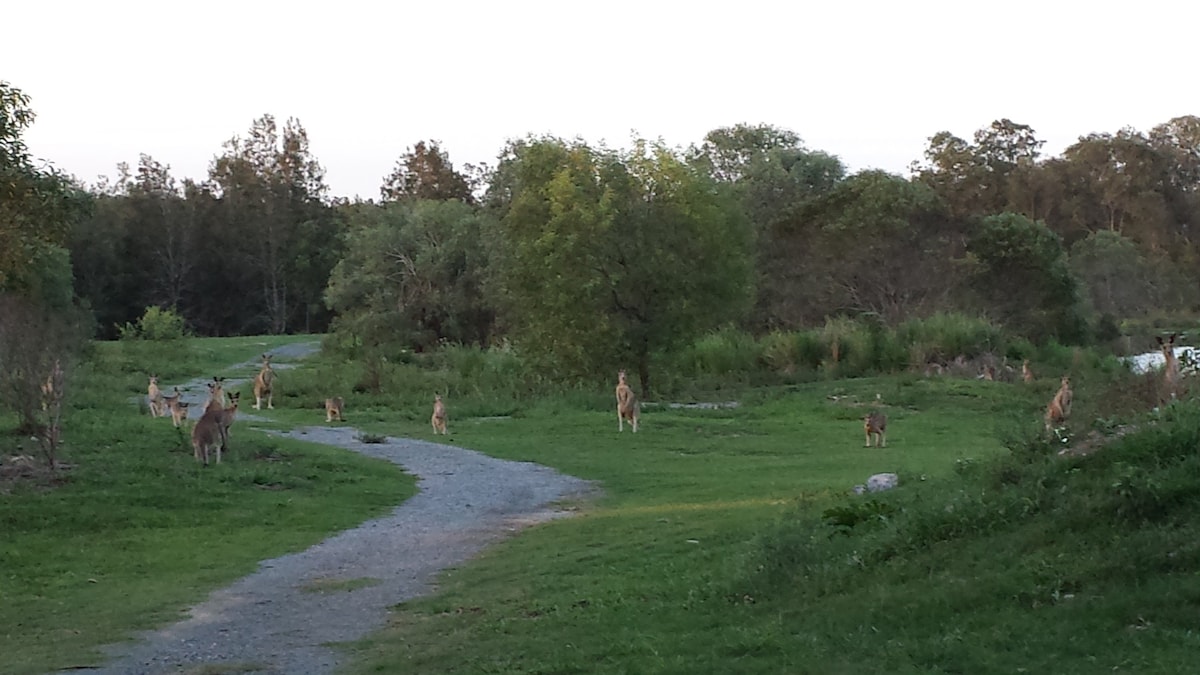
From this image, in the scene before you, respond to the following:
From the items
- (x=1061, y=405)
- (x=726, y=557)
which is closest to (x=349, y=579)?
(x=726, y=557)

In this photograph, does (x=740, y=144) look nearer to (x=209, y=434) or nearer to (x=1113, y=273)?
(x=1113, y=273)

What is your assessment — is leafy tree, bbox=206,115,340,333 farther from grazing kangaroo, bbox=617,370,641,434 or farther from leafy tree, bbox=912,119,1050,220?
grazing kangaroo, bbox=617,370,641,434

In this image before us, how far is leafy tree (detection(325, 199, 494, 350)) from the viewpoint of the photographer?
6506 cm

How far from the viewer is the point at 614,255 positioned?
3872 cm

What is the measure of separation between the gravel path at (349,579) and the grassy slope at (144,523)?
433mm

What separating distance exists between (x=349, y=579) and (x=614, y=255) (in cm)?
2542

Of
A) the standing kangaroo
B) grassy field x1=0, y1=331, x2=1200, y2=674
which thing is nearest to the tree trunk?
the standing kangaroo

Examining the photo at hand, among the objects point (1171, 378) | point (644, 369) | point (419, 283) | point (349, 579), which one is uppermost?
point (419, 283)

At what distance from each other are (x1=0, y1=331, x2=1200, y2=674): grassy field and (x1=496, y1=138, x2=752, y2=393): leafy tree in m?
Result: 13.2

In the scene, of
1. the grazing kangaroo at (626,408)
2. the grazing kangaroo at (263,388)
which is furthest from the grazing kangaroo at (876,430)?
the grazing kangaroo at (263,388)

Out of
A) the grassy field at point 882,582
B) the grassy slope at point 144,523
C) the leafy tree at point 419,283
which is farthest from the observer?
the leafy tree at point 419,283

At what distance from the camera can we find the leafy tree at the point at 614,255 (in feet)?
126

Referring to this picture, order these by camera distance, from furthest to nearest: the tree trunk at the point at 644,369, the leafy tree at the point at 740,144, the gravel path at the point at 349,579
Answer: the leafy tree at the point at 740,144, the tree trunk at the point at 644,369, the gravel path at the point at 349,579

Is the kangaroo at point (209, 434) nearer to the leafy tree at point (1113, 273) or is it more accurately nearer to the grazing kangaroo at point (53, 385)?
the grazing kangaroo at point (53, 385)
